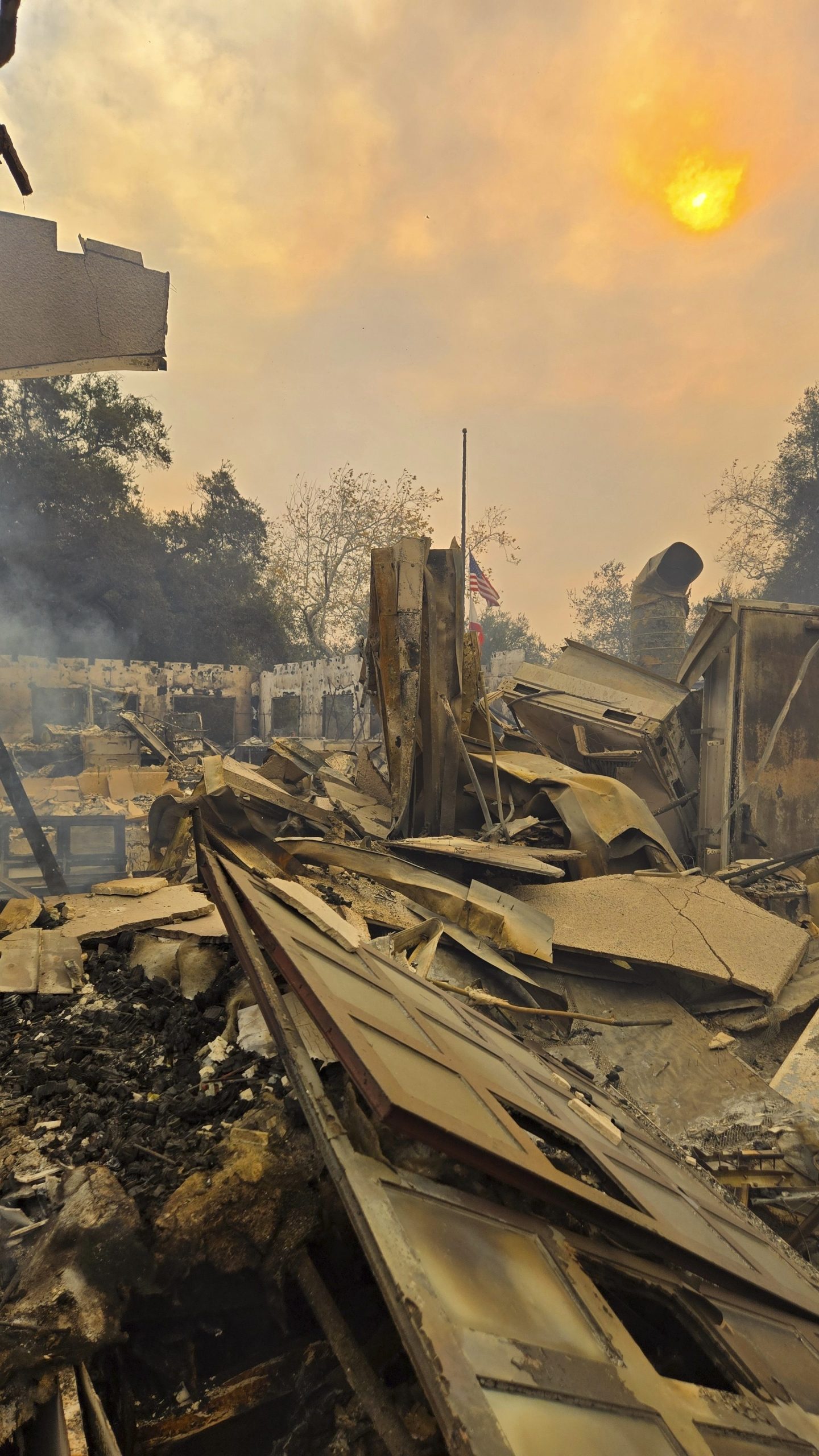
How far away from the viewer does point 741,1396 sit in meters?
1.26

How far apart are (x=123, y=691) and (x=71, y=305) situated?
17.6m

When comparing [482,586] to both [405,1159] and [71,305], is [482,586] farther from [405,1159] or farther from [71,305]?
[405,1159]

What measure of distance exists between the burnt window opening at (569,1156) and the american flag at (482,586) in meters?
21.3

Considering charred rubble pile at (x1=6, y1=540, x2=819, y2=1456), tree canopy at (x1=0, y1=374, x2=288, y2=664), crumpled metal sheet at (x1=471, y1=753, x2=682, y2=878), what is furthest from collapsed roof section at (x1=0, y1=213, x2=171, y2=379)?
tree canopy at (x1=0, y1=374, x2=288, y2=664)

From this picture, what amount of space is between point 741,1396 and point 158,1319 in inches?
51.0

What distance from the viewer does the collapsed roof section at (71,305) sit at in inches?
114

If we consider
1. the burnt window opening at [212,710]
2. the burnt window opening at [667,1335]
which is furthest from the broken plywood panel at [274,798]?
the burnt window opening at [212,710]

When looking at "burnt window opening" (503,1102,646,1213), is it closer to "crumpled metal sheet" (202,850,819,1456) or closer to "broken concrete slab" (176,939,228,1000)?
"crumpled metal sheet" (202,850,819,1456)

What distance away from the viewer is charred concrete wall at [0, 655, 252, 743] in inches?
687

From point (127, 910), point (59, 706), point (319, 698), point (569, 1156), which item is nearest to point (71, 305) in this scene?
point (127, 910)

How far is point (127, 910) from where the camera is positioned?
4109 millimetres

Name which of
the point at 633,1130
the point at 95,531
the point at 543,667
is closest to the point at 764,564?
the point at 543,667

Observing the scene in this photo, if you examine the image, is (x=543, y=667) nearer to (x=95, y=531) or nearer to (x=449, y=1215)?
(x=449, y=1215)

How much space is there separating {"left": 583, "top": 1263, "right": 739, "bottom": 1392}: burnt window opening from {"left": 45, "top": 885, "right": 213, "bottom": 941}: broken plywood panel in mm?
2884
